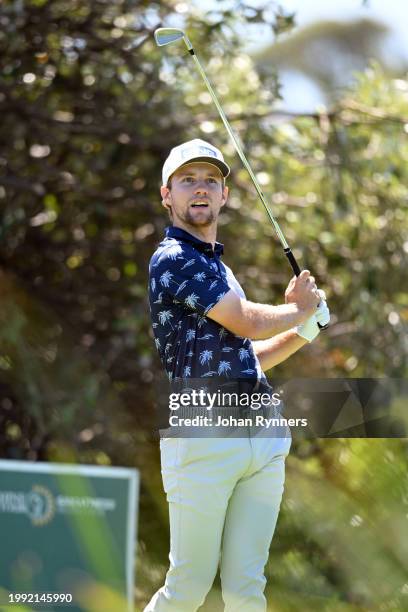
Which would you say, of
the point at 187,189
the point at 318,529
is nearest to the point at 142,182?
the point at 187,189

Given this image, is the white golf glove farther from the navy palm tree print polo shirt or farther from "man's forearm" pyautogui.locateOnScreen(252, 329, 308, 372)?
the navy palm tree print polo shirt

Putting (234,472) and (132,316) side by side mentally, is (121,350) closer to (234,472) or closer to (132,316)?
(132,316)

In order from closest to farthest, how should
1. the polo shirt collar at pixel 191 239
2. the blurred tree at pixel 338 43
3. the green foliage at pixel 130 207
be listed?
the polo shirt collar at pixel 191 239 → the green foliage at pixel 130 207 → the blurred tree at pixel 338 43

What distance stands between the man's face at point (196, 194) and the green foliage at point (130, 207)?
13.7 feet

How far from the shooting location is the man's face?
9.71 ft

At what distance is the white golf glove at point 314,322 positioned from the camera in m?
2.96

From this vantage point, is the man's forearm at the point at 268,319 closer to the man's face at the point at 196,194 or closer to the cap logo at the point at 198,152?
the man's face at the point at 196,194

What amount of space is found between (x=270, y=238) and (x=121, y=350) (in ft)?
4.66

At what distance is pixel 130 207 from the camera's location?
8.16m

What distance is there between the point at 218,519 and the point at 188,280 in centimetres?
60

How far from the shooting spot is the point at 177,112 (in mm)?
7836

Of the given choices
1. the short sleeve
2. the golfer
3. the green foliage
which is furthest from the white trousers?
the green foliage

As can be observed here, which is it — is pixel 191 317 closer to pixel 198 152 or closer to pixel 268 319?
pixel 268 319

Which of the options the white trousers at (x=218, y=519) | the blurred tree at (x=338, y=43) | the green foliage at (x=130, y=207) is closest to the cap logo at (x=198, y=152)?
the white trousers at (x=218, y=519)
